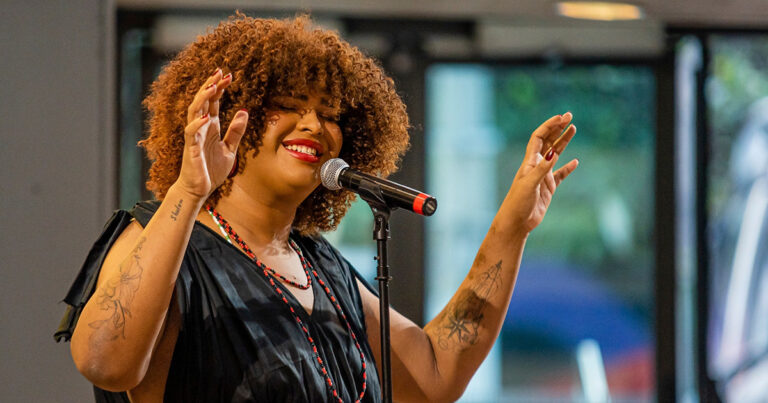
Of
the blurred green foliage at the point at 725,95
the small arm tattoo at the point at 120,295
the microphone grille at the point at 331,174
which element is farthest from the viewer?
the blurred green foliage at the point at 725,95

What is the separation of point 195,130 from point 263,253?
45 centimetres

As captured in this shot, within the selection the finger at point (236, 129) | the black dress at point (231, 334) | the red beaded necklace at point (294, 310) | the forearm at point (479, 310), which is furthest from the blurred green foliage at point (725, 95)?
the finger at point (236, 129)

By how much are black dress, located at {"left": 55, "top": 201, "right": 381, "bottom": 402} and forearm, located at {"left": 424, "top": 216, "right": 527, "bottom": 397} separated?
32 cm

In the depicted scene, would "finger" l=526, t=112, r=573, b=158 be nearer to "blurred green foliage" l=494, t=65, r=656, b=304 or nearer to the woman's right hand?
the woman's right hand

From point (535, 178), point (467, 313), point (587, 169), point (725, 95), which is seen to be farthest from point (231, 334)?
point (725, 95)

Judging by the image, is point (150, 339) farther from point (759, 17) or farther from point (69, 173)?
point (759, 17)

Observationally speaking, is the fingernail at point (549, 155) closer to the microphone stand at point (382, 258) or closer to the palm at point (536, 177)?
the palm at point (536, 177)

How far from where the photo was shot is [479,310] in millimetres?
1812

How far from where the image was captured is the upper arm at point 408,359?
6.07 ft

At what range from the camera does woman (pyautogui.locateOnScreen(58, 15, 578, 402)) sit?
48.6 inches

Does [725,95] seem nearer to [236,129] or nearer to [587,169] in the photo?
[587,169]

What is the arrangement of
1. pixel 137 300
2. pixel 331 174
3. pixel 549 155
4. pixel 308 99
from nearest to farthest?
pixel 137 300 → pixel 331 174 → pixel 308 99 → pixel 549 155

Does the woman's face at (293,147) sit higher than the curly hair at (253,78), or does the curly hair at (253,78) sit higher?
the curly hair at (253,78)

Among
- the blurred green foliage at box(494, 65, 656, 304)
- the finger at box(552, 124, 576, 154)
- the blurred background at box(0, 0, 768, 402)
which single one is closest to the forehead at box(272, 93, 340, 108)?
the finger at box(552, 124, 576, 154)
